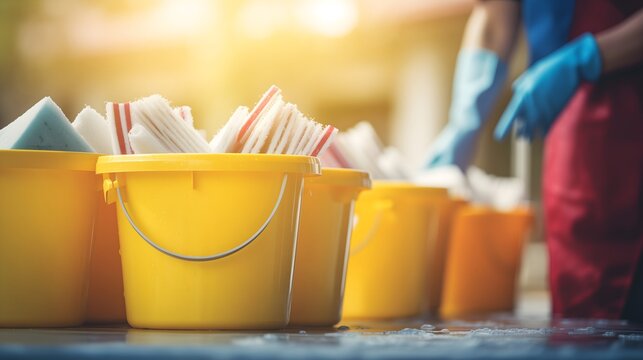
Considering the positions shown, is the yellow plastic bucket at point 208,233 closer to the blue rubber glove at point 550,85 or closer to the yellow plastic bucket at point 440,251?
the blue rubber glove at point 550,85

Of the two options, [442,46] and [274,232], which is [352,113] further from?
[274,232]

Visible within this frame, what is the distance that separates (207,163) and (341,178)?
0.53 m

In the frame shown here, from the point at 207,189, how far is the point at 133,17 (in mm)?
9875

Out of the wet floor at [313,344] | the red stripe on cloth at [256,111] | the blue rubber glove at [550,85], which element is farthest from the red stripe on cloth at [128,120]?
the blue rubber glove at [550,85]

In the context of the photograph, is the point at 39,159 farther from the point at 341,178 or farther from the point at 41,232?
the point at 341,178

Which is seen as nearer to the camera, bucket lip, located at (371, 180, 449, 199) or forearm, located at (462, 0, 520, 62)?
bucket lip, located at (371, 180, 449, 199)

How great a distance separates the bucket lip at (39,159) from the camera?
1.94 meters

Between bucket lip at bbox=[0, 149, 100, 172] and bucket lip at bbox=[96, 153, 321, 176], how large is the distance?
0.29ft

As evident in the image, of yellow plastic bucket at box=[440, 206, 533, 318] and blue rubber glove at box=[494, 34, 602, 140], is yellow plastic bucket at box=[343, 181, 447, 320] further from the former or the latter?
yellow plastic bucket at box=[440, 206, 533, 318]

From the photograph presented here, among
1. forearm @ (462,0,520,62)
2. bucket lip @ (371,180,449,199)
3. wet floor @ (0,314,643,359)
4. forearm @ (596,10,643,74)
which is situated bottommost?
wet floor @ (0,314,643,359)

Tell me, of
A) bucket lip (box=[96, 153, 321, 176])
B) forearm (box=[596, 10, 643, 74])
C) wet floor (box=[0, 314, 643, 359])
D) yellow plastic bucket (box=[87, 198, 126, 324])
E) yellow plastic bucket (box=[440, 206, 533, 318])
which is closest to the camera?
wet floor (box=[0, 314, 643, 359])

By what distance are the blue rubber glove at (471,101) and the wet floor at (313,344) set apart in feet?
4.99

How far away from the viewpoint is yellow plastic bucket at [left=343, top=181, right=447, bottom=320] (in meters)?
2.91

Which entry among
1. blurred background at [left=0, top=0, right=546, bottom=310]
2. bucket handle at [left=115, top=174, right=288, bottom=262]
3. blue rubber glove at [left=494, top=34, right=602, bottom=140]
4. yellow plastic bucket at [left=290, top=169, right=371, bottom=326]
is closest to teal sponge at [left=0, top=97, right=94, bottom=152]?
bucket handle at [left=115, top=174, right=288, bottom=262]
